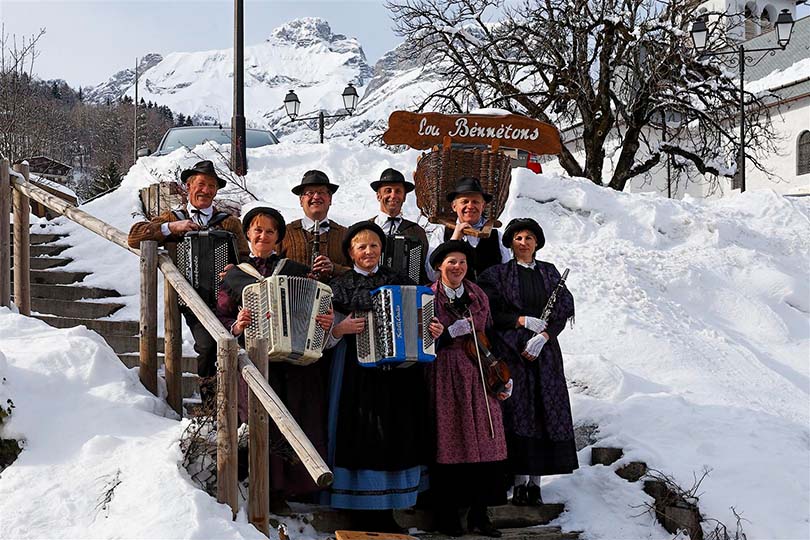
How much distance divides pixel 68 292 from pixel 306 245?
13.6 feet

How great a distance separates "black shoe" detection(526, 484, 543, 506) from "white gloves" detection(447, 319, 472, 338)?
4.35ft

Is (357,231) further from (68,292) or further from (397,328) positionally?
(68,292)

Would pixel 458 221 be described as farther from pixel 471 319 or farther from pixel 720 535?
pixel 720 535

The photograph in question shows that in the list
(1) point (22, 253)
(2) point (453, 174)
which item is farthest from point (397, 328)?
(1) point (22, 253)

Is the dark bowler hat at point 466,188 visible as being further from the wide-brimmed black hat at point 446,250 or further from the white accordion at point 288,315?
the white accordion at point 288,315

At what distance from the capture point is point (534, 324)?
560cm

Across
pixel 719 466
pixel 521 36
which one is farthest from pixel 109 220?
pixel 521 36

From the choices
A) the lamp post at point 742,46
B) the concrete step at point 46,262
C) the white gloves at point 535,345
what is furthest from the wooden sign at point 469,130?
the lamp post at point 742,46

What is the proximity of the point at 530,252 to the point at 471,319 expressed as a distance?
82 centimetres

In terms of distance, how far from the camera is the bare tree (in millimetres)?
18625

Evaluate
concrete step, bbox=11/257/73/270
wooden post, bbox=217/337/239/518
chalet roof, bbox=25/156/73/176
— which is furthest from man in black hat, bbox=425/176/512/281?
chalet roof, bbox=25/156/73/176

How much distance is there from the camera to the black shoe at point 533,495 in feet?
19.1

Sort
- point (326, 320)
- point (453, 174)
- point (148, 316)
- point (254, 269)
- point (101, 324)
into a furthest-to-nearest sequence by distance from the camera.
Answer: point (101, 324) < point (453, 174) < point (148, 316) < point (254, 269) < point (326, 320)

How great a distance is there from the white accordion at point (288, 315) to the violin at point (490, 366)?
111cm
